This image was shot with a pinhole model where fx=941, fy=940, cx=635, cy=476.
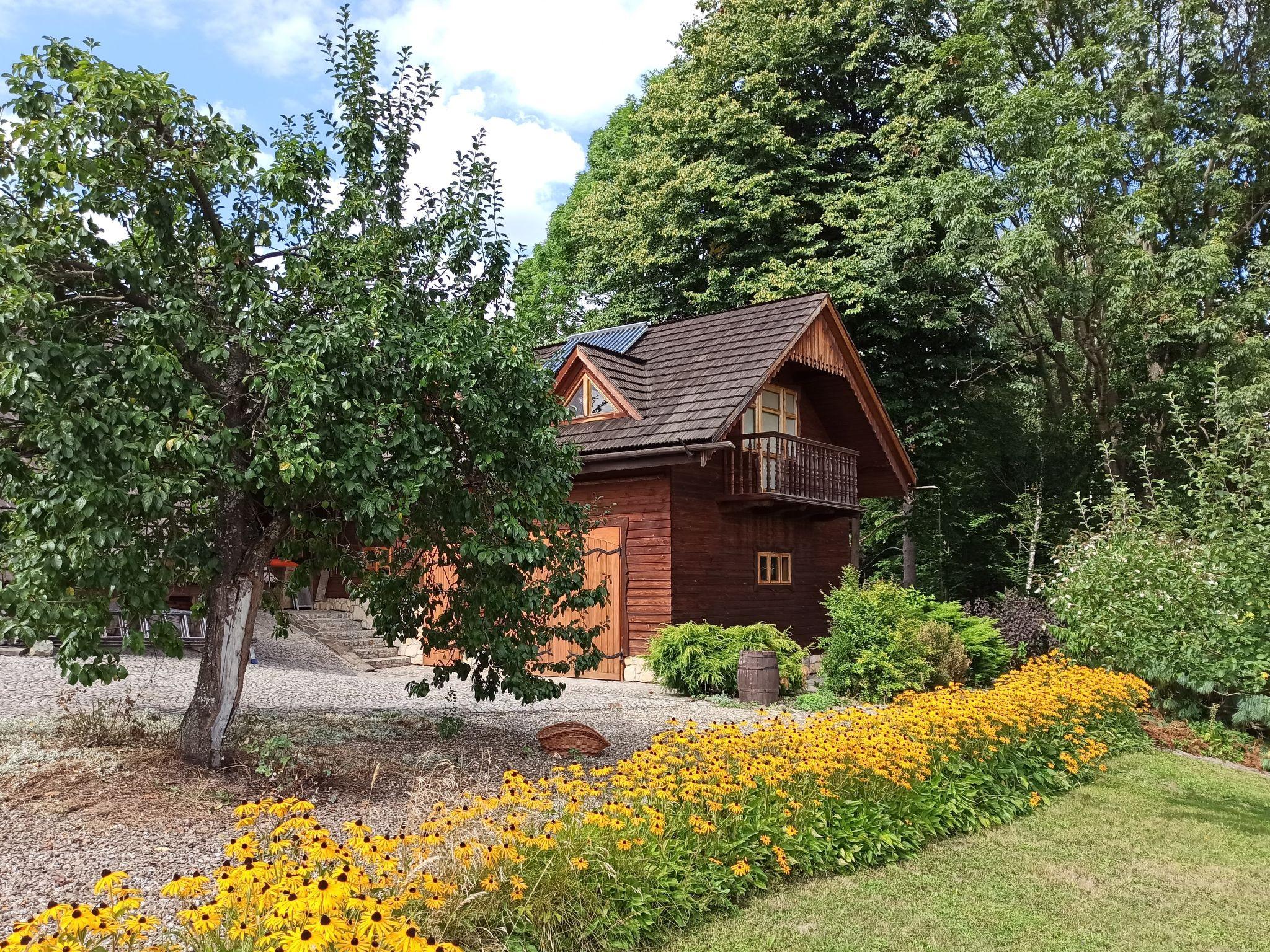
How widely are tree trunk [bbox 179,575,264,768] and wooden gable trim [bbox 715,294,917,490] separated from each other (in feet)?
27.8

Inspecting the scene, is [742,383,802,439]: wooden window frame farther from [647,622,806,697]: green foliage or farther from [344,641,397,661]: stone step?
[344,641,397,661]: stone step

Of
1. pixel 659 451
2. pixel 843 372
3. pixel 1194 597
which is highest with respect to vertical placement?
pixel 843 372

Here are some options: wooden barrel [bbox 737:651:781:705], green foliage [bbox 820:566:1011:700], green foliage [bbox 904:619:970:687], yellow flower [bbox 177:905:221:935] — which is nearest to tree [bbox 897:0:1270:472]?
green foliage [bbox 904:619:970:687]

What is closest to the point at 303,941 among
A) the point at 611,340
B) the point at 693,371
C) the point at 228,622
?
the point at 228,622

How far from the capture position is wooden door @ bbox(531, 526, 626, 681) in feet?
49.9

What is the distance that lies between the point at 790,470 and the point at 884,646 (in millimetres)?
4162

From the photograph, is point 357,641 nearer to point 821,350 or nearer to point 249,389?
point 821,350

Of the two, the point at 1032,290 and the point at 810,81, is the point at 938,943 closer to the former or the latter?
the point at 1032,290

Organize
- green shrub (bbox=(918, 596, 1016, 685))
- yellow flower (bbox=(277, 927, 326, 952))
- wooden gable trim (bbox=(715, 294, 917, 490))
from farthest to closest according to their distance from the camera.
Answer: wooden gable trim (bbox=(715, 294, 917, 490)), green shrub (bbox=(918, 596, 1016, 685)), yellow flower (bbox=(277, 927, 326, 952))

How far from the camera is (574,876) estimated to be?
4.36 meters

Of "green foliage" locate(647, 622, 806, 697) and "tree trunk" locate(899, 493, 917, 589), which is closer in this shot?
"green foliage" locate(647, 622, 806, 697)

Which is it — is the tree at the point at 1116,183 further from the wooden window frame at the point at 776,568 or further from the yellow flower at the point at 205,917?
the yellow flower at the point at 205,917

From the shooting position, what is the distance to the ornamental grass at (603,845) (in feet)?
10.2

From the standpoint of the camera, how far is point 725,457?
52.9 feet
